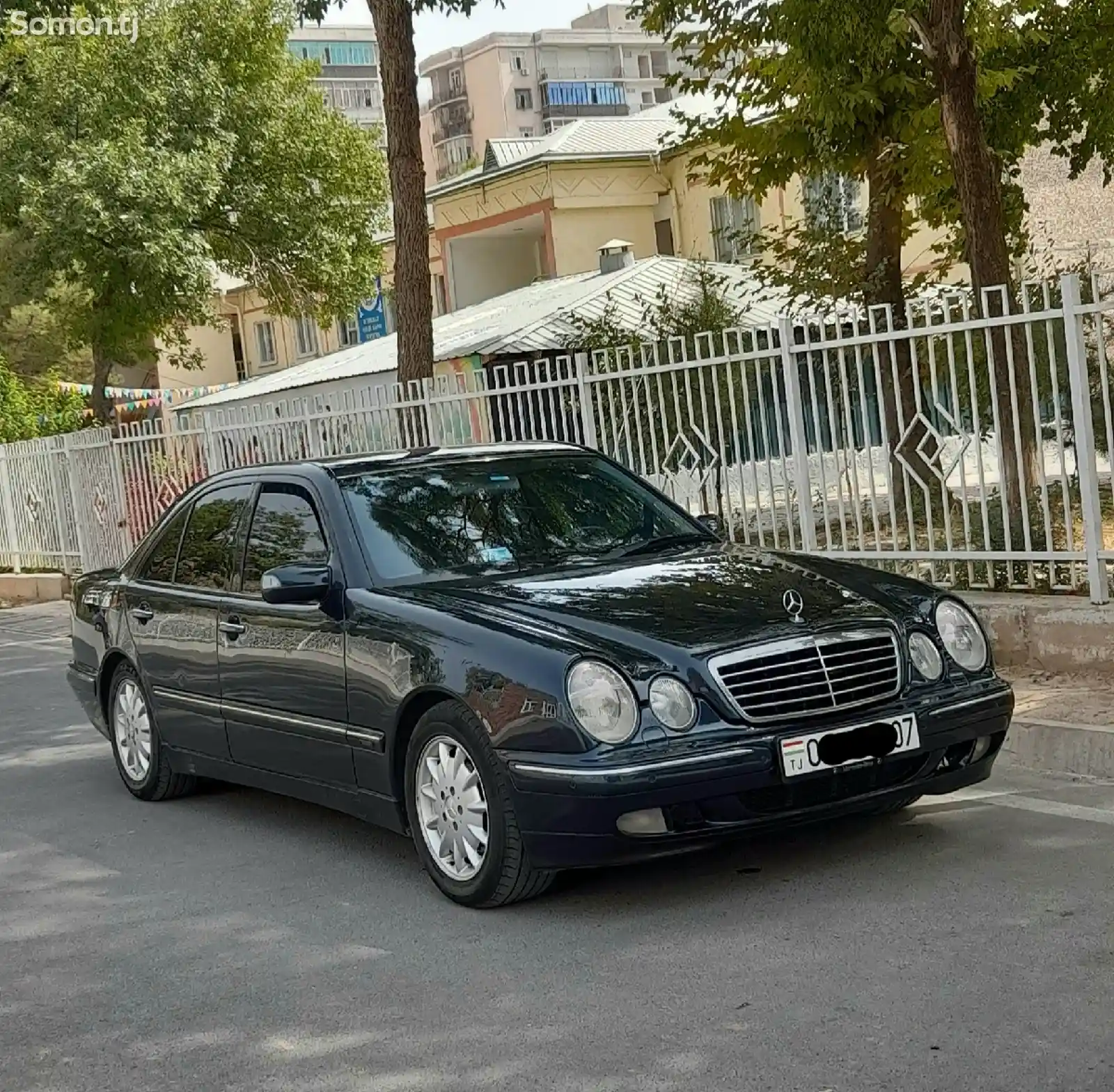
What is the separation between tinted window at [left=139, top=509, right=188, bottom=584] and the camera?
7.96 meters

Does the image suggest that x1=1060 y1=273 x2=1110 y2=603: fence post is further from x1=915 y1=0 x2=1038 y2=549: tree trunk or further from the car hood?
the car hood

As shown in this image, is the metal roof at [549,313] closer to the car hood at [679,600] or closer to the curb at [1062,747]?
the curb at [1062,747]

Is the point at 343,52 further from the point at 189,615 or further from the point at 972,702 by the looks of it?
the point at 972,702

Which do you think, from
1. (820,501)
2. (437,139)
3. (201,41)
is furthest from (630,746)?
(437,139)

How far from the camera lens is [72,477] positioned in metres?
20.7

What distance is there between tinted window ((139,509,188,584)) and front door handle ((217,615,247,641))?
0.80 meters

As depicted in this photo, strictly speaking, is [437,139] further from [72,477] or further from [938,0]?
[938,0]

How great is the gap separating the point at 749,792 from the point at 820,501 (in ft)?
18.0

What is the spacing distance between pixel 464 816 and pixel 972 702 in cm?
176

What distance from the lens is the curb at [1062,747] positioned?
7105mm

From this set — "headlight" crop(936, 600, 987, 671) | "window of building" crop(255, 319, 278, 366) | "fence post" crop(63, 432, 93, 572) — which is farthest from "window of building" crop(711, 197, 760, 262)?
"headlight" crop(936, 600, 987, 671)

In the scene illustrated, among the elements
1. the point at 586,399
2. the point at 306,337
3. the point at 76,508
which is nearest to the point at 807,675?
the point at 586,399

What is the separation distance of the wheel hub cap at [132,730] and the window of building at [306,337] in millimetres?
37746

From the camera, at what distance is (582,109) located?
383ft
